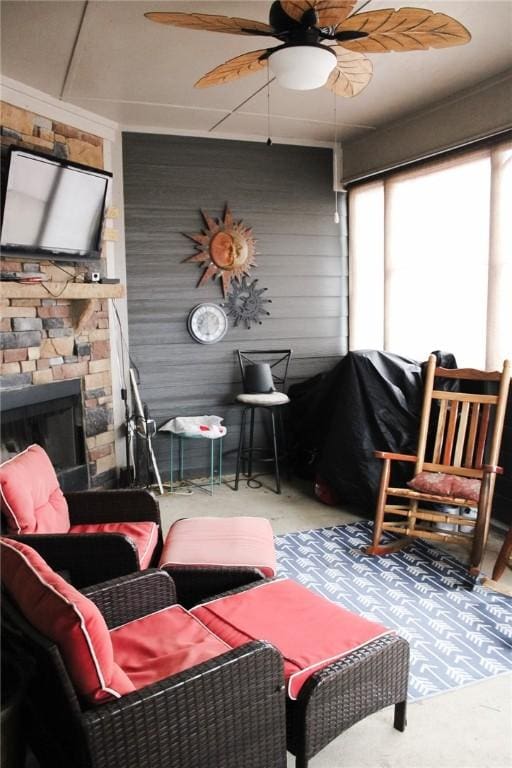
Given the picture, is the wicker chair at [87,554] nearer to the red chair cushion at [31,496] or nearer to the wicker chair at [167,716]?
the red chair cushion at [31,496]

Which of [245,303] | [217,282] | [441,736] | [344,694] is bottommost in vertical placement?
[441,736]

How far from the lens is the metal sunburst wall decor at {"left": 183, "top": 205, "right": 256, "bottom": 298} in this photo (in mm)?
4840

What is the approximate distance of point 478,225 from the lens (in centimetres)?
401

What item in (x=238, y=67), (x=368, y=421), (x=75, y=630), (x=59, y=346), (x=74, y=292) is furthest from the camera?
(x=368, y=421)

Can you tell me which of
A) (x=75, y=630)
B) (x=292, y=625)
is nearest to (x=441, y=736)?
(x=292, y=625)

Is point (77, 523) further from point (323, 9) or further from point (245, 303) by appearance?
point (245, 303)

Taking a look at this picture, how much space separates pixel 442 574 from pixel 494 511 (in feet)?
2.84

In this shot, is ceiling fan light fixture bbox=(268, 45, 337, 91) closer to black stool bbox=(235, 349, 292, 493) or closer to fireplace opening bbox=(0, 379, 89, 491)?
fireplace opening bbox=(0, 379, 89, 491)

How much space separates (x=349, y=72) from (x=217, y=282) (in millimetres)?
2378

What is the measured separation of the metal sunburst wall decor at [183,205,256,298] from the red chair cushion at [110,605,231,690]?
3.21m

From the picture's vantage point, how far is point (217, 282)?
4.94 meters

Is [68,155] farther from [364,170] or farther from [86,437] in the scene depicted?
[364,170]

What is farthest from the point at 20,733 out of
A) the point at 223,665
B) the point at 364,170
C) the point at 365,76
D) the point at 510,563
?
the point at 364,170

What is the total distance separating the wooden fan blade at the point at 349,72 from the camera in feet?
8.48
